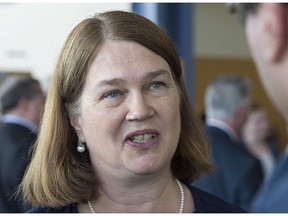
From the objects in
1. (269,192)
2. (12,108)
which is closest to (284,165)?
(269,192)

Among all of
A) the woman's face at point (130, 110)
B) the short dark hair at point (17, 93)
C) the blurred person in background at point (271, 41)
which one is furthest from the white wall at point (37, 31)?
the blurred person in background at point (271, 41)

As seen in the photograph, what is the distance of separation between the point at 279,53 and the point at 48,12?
275 cm

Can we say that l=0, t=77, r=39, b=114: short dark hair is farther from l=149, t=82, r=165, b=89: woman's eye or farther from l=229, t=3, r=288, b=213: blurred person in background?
l=229, t=3, r=288, b=213: blurred person in background

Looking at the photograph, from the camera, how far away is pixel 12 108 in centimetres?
441

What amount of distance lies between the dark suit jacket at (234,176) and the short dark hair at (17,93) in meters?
1.57

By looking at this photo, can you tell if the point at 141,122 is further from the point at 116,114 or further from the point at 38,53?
the point at 38,53

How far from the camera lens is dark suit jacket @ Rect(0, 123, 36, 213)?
10.7 ft

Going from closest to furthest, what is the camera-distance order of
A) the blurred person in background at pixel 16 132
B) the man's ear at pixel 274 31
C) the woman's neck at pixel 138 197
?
the man's ear at pixel 274 31
the woman's neck at pixel 138 197
the blurred person in background at pixel 16 132

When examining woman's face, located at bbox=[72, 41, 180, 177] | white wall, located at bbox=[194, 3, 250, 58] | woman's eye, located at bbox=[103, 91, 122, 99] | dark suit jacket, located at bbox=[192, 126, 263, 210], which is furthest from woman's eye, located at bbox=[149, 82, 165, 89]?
white wall, located at bbox=[194, 3, 250, 58]

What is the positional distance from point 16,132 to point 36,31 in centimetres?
66

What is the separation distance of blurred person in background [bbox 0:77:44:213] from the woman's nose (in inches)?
27.5

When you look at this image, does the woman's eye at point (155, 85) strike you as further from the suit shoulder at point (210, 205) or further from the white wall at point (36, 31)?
the white wall at point (36, 31)

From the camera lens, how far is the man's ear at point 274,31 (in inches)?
36.2

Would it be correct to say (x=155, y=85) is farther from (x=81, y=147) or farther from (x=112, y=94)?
(x=81, y=147)
